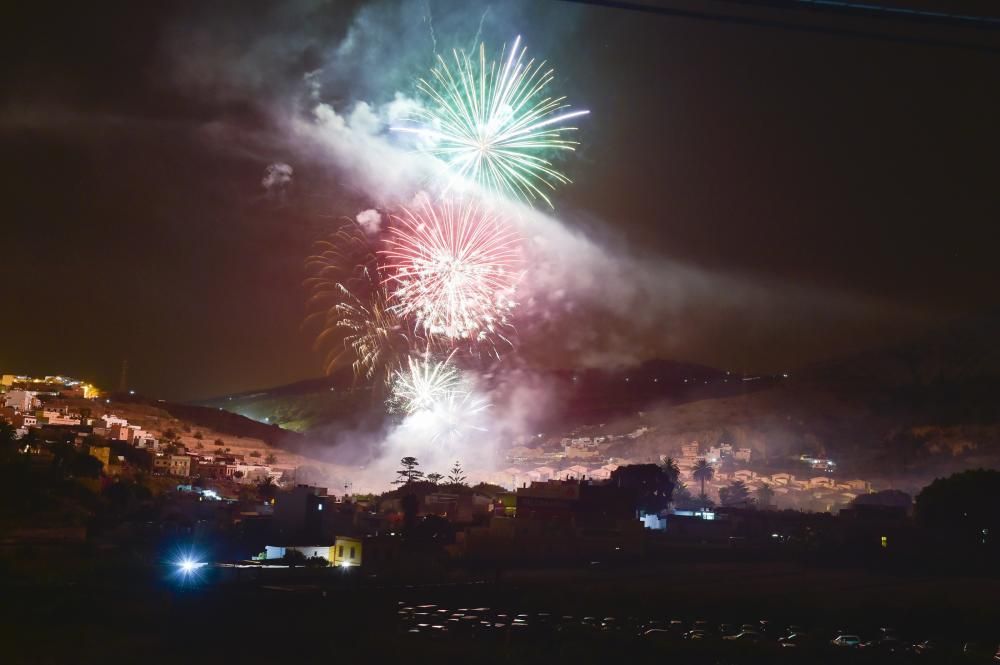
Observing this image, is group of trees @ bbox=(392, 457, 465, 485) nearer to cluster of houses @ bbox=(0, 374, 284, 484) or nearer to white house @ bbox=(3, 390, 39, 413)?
cluster of houses @ bbox=(0, 374, 284, 484)

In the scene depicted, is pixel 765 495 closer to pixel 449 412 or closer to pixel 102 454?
pixel 449 412

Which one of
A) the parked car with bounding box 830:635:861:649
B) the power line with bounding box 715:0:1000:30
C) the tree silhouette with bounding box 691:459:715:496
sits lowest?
the parked car with bounding box 830:635:861:649

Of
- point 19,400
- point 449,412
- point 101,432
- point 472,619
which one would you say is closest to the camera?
point 472,619

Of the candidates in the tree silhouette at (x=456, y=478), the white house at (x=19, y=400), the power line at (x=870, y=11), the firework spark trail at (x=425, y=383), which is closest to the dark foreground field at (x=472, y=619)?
the power line at (x=870, y=11)

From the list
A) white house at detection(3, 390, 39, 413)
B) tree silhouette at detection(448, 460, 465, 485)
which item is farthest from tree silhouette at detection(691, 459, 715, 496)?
white house at detection(3, 390, 39, 413)

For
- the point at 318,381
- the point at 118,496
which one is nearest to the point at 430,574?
the point at 118,496

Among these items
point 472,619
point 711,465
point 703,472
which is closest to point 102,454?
point 472,619

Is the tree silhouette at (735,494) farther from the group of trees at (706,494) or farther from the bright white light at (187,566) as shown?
the bright white light at (187,566)
